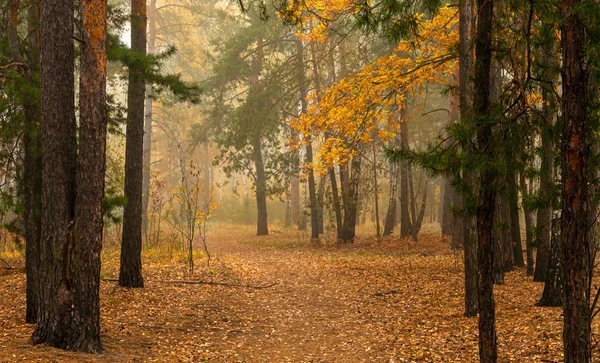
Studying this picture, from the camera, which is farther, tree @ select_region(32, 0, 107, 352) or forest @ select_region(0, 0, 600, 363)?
tree @ select_region(32, 0, 107, 352)

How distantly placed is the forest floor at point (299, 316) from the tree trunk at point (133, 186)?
→ 0.42 meters

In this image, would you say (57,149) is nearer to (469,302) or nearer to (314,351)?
(314,351)

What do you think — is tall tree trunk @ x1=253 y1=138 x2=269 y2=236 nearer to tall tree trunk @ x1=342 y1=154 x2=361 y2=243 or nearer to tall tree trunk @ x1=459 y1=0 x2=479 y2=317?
tall tree trunk @ x1=342 y1=154 x2=361 y2=243

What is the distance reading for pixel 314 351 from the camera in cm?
755

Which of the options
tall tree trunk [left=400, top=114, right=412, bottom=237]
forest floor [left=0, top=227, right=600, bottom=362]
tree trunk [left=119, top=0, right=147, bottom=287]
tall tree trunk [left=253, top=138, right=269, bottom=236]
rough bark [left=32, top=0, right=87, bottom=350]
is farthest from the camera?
tall tree trunk [left=253, top=138, right=269, bottom=236]

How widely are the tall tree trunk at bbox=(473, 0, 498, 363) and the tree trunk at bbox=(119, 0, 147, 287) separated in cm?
675

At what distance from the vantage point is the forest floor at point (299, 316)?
6.96 meters

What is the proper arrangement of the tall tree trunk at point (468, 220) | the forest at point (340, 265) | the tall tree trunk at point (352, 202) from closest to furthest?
1. the forest at point (340, 265)
2. the tall tree trunk at point (468, 220)
3. the tall tree trunk at point (352, 202)

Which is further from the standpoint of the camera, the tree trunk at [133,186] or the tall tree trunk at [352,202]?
the tall tree trunk at [352,202]

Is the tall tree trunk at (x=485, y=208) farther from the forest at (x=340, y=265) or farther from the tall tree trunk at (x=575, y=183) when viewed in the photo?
the tall tree trunk at (x=575, y=183)

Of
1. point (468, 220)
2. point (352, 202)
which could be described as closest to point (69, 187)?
point (468, 220)

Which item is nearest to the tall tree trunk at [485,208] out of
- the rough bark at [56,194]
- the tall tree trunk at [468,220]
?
the tall tree trunk at [468,220]

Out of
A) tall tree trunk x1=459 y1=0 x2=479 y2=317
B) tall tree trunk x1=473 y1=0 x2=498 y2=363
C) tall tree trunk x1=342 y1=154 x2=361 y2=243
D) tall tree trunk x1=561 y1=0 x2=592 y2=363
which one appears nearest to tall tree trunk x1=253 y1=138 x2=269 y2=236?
tall tree trunk x1=342 y1=154 x2=361 y2=243

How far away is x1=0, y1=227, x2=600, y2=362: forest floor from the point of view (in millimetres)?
6961
